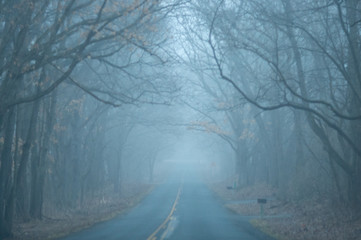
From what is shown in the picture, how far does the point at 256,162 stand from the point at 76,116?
20699mm

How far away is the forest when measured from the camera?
1295cm

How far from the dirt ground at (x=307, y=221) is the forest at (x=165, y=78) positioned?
62cm

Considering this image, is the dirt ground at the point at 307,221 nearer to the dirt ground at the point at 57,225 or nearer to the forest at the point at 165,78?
the forest at the point at 165,78

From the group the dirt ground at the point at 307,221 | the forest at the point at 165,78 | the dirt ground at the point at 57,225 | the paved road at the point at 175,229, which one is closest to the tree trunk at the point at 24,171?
the forest at the point at 165,78

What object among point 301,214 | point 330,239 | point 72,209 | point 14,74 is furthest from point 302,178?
point 14,74

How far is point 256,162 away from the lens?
41.4 metres

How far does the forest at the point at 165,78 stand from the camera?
510 inches

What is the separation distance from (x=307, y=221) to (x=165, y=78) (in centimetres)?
823

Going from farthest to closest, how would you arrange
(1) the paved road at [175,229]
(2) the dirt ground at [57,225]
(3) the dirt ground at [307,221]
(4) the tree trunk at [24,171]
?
(4) the tree trunk at [24,171] < (2) the dirt ground at [57,225] < (1) the paved road at [175,229] < (3) the dirt ground at [307,221]

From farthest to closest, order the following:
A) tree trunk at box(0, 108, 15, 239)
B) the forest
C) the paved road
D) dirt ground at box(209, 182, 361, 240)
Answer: tree trunk at box(0, 108, 15, 239)
the paved road
dirt ground at box(209, 182, 361, 240)
the forest

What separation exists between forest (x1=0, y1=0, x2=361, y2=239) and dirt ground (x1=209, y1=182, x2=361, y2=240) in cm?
62

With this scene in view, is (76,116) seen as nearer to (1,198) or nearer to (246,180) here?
(1,198)

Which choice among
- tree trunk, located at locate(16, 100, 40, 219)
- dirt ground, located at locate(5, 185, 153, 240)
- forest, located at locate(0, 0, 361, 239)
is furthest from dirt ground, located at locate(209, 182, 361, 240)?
tree trunk, located at locate(16, 100, 40, 219)

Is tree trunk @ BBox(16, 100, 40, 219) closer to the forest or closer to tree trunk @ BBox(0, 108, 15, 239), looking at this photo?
the forest
